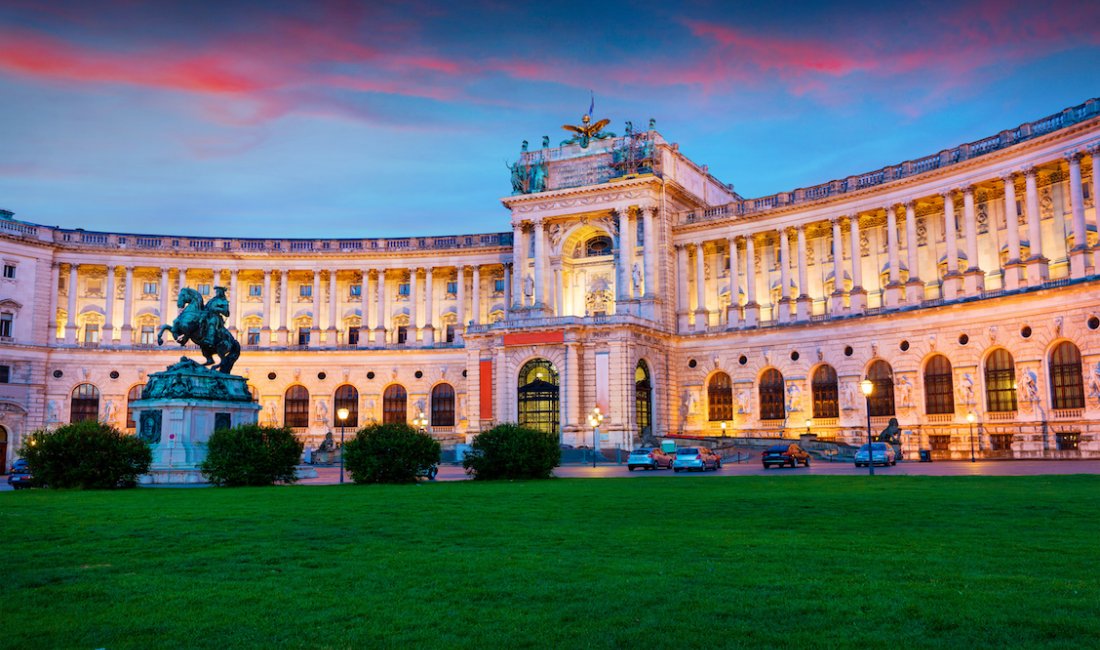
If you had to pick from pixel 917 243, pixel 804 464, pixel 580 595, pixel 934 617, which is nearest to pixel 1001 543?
pixel 934 617

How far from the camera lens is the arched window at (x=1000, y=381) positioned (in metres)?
59.1

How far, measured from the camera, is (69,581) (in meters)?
12.2

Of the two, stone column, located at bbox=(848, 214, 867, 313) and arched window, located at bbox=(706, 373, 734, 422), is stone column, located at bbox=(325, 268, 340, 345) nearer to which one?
arched window, located at bbox=(706, 373, 734, 422)

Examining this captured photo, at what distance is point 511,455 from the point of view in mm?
37188

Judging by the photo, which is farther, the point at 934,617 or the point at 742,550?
the point at 742,550

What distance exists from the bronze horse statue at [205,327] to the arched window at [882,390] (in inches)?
1792

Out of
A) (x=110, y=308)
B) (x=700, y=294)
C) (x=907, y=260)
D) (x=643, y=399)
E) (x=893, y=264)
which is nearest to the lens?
(x=893, y=264)

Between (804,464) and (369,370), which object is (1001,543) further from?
(369,370)

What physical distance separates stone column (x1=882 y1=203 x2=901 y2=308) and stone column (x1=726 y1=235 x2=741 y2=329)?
493 inches

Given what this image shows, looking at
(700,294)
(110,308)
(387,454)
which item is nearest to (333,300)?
(110,308)

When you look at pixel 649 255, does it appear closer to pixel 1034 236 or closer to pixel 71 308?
pixel 1034 236

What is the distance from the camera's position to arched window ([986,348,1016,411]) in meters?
59.1

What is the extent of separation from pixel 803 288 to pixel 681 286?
11.1 meters

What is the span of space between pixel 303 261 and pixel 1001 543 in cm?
8125
